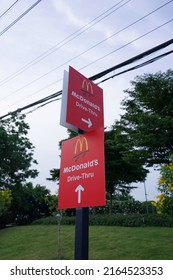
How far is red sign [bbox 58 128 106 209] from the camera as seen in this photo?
12.3 feet

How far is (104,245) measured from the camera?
36.7 feet

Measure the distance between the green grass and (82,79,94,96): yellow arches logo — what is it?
621cm

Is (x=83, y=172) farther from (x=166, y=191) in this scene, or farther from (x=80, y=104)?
(x=166, y=191)

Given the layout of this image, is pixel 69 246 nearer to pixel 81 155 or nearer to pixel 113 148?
pixel 81 155

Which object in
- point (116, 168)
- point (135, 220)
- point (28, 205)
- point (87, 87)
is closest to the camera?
point (87, 87)

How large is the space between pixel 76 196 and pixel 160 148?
46.1ft

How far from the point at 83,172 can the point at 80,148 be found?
0.37m

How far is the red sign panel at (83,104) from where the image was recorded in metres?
4.18

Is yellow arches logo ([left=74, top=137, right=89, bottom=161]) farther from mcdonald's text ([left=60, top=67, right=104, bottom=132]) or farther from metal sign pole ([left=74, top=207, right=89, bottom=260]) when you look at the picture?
metal sign pole ([left=74, top=207, right=89, bottom=260])

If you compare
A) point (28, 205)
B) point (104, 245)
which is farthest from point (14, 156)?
point (104, 245)

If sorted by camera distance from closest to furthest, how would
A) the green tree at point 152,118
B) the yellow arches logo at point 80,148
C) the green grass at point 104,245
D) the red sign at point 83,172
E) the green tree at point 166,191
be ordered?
the red sign at point 83,172
the yellow arches logo at point 80,148
the green tree at point 166,191
the green grass at point 104,245
the green tree at point 152,118

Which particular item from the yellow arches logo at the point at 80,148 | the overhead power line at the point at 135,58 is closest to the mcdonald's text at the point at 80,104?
the yellow arches logo at the point at 80,148

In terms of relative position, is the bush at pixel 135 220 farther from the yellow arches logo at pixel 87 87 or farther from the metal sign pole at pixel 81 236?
the yellow arches logo at pixel 87 87

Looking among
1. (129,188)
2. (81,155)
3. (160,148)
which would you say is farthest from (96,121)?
(129,188)
